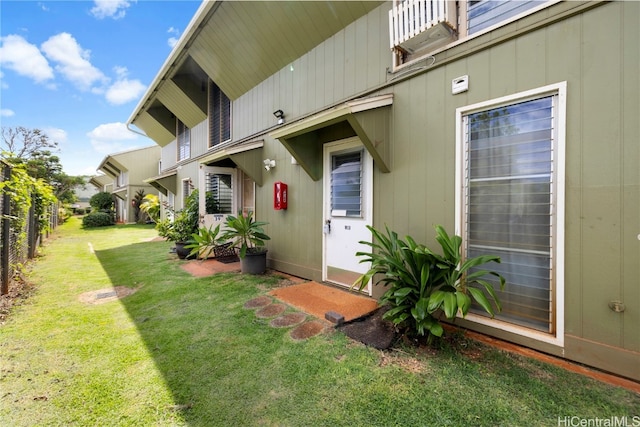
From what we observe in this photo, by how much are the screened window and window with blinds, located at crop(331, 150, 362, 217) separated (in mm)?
2050

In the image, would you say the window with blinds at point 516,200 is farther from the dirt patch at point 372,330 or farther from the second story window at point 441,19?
the dirt patch at point 372,330

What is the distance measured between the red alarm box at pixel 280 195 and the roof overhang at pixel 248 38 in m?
2.62

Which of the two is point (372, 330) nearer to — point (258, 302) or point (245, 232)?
point (258, 302)

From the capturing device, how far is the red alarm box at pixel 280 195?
5.50 metres

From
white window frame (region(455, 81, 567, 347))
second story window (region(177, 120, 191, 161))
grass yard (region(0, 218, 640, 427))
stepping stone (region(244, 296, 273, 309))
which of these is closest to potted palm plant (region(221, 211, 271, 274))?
stepping stone (region(244, 296, 273, 309))

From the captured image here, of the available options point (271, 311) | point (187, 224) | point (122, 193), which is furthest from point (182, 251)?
point (122, 193)

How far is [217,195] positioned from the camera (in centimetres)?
728

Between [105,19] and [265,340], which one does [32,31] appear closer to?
[105,19]

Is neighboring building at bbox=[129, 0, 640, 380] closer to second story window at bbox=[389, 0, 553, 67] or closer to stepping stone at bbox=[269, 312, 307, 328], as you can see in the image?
second story window at bbox=[389, 0, 553, 67]

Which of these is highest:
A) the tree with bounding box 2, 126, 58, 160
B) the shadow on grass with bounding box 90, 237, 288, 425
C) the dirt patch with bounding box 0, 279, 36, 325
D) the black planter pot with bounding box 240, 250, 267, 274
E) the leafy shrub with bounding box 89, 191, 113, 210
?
the tree with bounding box 2, 126, 58, 160

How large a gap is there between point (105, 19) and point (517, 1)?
11.0 meters

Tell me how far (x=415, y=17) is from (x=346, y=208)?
2.70 m

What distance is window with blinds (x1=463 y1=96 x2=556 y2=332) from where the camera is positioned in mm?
2566

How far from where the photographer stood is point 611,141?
2.21m
